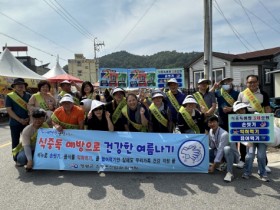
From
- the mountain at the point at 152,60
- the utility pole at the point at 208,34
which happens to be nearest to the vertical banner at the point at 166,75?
the utility pole at the point at 208,34

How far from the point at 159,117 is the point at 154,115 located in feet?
0.34

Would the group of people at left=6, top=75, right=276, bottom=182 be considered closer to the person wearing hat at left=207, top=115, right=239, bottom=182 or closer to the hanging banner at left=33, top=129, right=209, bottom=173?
the person wearing hat at left=207, top=115, right=239, bottom=182

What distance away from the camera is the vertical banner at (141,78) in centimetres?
709

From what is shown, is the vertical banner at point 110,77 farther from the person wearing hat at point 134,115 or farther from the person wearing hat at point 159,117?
the person wearing hat at point 159,117

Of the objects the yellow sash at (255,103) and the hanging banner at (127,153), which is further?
the yellow sash at (255,103)

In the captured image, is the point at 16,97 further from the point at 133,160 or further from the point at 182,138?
the point at 182,138

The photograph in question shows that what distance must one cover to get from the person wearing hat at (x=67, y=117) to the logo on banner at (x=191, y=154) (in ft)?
6.45

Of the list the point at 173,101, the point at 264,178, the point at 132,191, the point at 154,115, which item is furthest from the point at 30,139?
the point at 264,178

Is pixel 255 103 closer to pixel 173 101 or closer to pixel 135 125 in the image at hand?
pixel 173 101

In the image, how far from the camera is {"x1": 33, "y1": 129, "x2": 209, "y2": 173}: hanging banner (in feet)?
15.0

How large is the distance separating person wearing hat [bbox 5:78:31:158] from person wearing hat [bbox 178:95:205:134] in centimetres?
316

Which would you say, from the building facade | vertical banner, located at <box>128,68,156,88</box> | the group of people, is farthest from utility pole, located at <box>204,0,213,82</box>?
the building facade

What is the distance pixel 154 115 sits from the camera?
4852 millimetres

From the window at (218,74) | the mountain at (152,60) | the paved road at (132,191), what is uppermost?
the mountain at (152,60)
